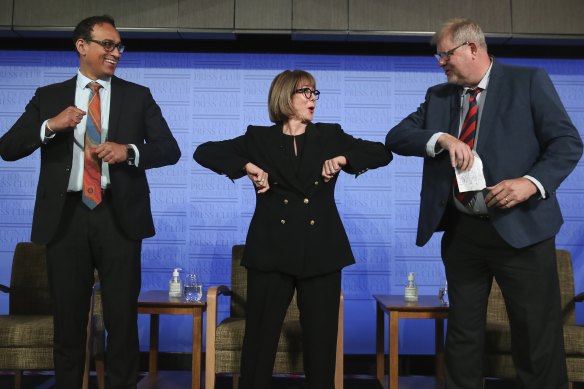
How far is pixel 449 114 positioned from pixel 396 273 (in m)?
1.99

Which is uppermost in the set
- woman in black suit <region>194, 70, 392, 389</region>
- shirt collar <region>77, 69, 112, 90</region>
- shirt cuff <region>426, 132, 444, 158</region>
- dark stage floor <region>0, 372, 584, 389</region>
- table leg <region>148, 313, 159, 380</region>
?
shirt collar <region>77, 69, 112, 90</region>

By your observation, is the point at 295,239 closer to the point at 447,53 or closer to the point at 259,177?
the point at 259,177

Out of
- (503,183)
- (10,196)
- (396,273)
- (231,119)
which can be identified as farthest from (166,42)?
(503,183)

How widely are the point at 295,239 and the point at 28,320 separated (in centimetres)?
187

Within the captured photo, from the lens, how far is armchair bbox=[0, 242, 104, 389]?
3273mm

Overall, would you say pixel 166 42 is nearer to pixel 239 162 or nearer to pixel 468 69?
pixel 239 162

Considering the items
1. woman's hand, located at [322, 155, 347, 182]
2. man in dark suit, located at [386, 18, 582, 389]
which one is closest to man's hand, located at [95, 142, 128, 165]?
woman's hand, located at [322, 155, 347, 182]

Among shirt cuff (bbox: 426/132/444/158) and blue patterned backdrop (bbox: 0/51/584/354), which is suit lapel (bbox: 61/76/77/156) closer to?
shirt cuff (bbox: 426/132/444/158)

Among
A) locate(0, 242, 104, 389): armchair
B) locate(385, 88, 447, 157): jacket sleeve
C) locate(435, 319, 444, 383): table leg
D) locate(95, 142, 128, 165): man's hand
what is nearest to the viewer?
locate(95, 142, 128, 165): man's hand

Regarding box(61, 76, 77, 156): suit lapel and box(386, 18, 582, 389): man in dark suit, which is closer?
box(386, 18, 582, 389): man in dark suit

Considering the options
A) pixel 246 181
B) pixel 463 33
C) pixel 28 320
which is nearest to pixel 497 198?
pixel 463 33

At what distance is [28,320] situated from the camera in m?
3.42

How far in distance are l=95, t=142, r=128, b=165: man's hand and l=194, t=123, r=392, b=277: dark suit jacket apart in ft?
1.44

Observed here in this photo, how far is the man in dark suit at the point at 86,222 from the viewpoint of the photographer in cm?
256
